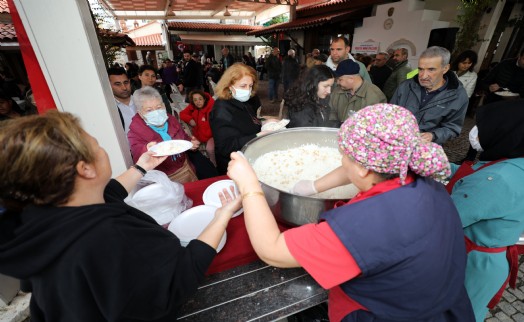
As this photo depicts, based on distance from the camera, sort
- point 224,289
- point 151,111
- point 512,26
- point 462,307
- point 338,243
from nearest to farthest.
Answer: point 338,243, point 462,307, point 224,289, point 151,111, point 512,26

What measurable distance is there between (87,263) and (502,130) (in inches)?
77.5

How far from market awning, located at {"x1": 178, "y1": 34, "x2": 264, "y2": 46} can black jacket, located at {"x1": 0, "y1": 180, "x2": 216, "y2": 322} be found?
1866 cm

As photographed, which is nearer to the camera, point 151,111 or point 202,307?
point 202,307

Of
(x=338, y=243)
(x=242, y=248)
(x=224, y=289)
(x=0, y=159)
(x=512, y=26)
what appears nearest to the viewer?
(x=0, y=159)

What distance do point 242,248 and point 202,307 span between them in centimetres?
34

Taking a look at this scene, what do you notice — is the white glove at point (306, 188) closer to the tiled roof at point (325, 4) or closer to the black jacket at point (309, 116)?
the black jacket at point (309, 116)

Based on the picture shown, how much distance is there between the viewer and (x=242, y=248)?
1.29 m

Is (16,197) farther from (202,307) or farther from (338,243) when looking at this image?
(338,243)

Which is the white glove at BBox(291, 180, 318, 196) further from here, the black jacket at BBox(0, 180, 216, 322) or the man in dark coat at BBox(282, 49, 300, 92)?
the man in dark coat at BBox(282, 49, 300, 92)

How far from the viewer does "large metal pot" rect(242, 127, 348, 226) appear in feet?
3.71

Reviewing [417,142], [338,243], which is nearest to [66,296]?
[338,243]

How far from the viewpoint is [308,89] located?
9.50ft

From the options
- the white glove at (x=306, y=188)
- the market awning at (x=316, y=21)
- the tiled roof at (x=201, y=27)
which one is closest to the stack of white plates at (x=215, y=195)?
the white glove at (x=306, y=188)

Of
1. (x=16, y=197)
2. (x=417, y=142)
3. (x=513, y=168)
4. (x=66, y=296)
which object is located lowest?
(x=66, y=296)
